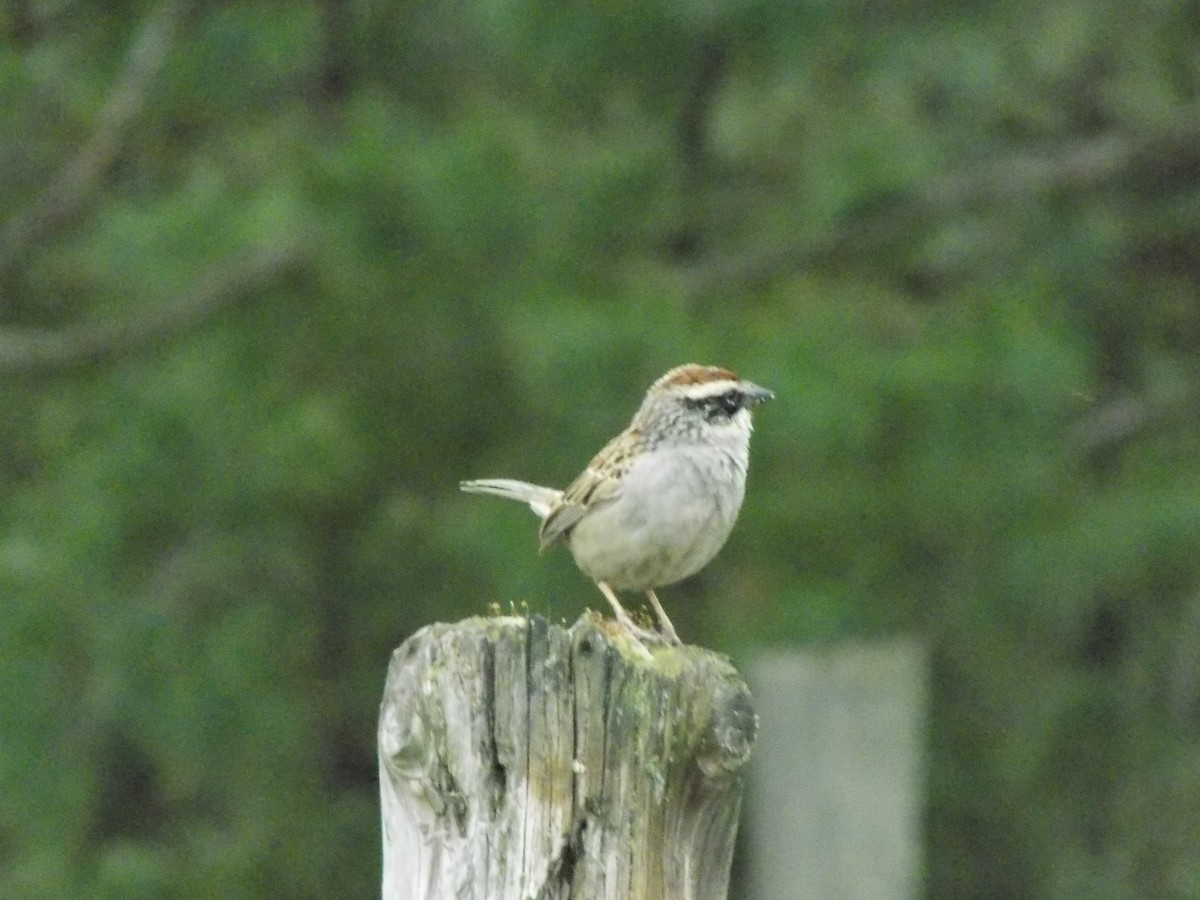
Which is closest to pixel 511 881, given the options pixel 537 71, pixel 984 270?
pixel 537 71

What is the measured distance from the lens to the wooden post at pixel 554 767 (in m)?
2.91

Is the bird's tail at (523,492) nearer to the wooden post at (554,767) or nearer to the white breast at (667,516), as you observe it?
the white breast at (667,516)

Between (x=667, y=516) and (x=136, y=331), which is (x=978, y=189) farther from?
(x=667, y=516)

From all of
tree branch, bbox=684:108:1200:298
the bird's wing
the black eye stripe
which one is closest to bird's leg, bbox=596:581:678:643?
the bird's wing

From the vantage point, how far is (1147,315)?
9969 mm

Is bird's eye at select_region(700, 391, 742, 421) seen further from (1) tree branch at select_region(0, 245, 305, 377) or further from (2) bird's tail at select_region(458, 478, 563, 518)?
(1) tree branch at select_region(0, 245, 305, 377)

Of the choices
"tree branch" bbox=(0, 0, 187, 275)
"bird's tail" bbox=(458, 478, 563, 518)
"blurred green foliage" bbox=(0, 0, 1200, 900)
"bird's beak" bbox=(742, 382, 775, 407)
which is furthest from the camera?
"tree branch" bbox=(0, 0, 187, 275)

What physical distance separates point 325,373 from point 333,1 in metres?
1.53

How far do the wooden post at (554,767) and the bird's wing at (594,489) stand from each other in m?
1.97

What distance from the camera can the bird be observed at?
16.0 feet

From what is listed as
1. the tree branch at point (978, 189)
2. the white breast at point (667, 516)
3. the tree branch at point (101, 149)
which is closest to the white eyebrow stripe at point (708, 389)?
the white breast at point (667, 516)

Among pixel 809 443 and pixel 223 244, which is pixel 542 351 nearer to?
pixel 809 443

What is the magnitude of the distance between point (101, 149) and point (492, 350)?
5.63 ft

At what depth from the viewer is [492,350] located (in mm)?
7059
